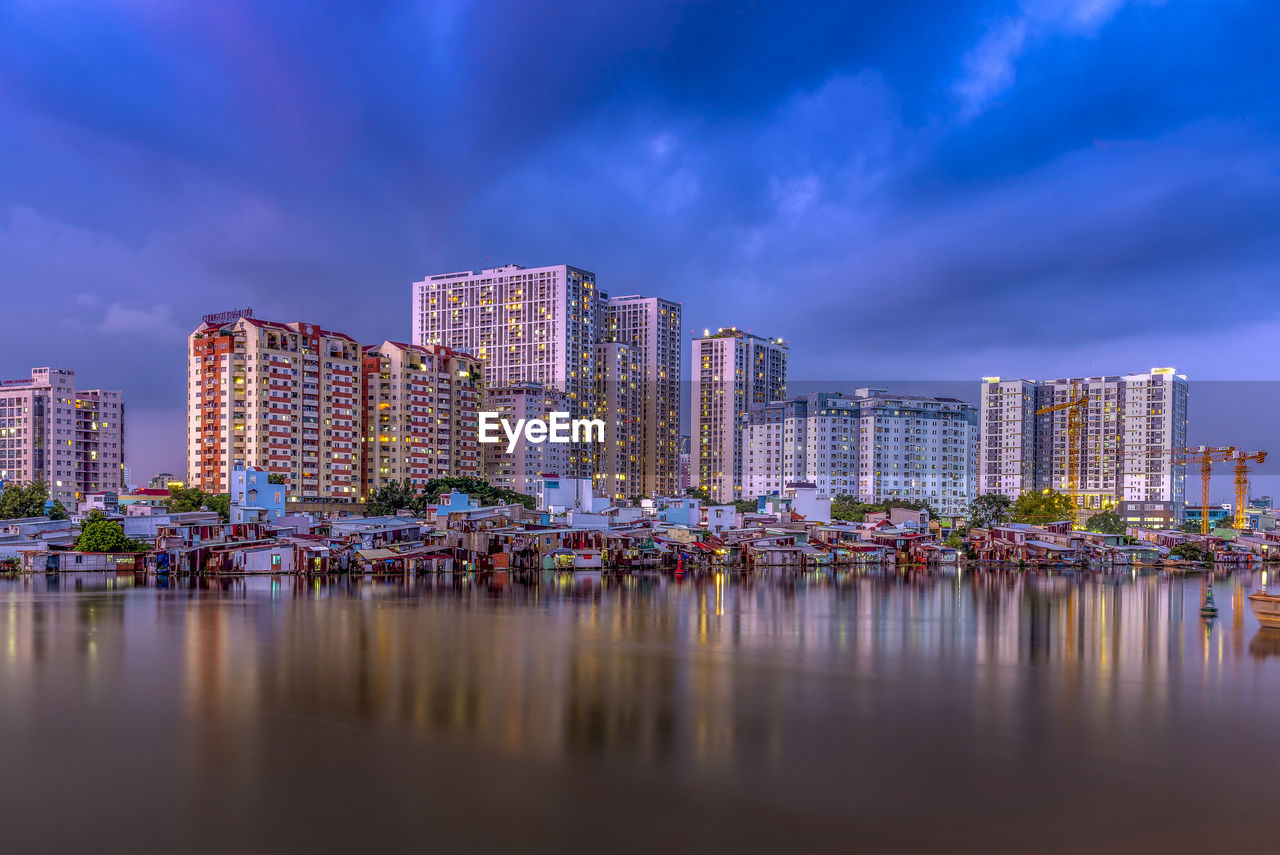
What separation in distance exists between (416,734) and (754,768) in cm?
399

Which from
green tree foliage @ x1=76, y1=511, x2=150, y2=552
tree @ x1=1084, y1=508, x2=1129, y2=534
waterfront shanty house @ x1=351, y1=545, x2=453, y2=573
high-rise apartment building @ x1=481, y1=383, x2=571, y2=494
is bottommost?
tree @ x1=1084, y1=508, x2=1129, y2=534

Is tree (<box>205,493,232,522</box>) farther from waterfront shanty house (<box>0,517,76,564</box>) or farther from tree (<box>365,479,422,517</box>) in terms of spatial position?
tree (<box>365,479,422,517</box>)

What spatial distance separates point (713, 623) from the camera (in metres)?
23.1

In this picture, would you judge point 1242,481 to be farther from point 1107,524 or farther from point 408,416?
point 408,416

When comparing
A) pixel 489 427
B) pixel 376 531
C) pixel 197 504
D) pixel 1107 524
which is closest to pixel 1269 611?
pixel 376 531

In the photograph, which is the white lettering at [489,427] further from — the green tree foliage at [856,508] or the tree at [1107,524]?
the tree at [1107,524]

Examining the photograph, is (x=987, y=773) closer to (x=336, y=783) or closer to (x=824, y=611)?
(x=336, y=783)

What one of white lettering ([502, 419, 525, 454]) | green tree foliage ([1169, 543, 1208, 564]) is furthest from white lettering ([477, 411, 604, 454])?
green tree foliage ([1169, 543, 1208, 564])

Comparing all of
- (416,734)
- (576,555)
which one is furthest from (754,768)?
(576,555)

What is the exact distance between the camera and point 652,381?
97.3 meters

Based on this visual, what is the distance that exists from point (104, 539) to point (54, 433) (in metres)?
46.3

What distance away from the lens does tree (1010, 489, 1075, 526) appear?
63.8 metres

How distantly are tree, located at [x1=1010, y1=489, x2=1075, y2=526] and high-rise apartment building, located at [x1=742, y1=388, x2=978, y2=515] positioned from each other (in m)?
19.8

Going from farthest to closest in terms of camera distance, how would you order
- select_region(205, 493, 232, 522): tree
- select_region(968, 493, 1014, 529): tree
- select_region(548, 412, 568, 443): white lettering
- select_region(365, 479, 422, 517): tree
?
1. select_region(548, 412, 568, 443): white lettering
2. select_region(968, 493, 1014, 529): tree
3. select_region(365, 479, 422, 517): tree
4. select_region(205, 493, 232, 522): tree
